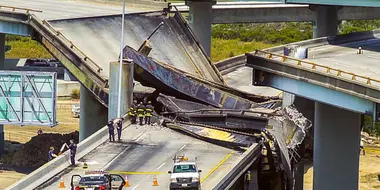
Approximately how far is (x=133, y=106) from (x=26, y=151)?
22.8 m

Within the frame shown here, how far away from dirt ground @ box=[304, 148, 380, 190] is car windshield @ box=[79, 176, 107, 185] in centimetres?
3647

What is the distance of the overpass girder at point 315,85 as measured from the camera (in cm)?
5322

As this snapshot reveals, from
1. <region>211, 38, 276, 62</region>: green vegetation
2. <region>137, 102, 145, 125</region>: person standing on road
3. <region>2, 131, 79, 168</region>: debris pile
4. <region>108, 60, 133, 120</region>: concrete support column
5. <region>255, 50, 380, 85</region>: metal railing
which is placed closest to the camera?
<region>255, 50, 380, 85</region>: metal railing

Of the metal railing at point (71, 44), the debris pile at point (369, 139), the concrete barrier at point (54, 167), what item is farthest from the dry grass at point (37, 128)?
the concrete barrier at point (54, 167)

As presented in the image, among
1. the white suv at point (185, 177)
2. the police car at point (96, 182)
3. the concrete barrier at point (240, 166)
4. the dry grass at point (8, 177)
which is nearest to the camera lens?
the police car at point (96, 182)

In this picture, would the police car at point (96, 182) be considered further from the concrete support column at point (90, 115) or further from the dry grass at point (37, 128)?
the dry grass at point (37, 128)

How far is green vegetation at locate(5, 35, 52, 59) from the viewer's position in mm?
142125

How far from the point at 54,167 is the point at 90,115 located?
26305mm

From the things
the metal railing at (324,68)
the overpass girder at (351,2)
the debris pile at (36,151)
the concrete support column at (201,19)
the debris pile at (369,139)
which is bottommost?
the debris pile at (369,139)

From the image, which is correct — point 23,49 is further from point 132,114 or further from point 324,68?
point 324,68

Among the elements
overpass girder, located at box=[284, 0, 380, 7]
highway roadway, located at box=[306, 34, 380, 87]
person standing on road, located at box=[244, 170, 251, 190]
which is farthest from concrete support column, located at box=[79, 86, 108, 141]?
person standing on road, located at box=[244, 170, 251, 190]

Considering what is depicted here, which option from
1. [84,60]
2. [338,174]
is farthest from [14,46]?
[338,174]

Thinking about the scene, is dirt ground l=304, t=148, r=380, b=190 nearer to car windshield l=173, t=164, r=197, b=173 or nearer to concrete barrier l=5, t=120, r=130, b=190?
concrete barrier l=5, t=120, r=130, b=190

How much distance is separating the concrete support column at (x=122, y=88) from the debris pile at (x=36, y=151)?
18.9 meters
